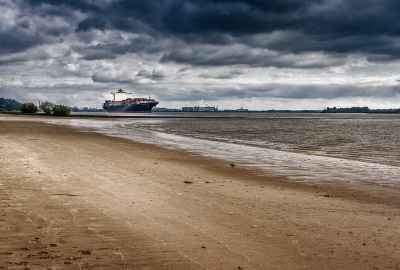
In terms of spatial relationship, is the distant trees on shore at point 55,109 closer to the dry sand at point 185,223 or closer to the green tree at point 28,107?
the green tree at point 28,107

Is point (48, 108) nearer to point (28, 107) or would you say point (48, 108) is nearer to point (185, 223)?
point (28, 107)

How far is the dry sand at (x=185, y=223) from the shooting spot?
5500 millimetres

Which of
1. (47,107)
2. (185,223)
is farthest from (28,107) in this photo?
(185,223)

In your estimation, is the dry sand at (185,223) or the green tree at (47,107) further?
the green tree at (47,107)

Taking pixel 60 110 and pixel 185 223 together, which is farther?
pixel 60 110

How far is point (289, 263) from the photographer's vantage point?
5473mm

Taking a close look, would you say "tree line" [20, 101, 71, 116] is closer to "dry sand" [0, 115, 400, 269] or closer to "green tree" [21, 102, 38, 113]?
"green tree" [21, 102, 38, 113]

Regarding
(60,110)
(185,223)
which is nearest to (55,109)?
(60,110)

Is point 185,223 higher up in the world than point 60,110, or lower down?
lower down

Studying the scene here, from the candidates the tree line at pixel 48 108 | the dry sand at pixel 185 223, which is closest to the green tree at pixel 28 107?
the tree line at pixel 48 108

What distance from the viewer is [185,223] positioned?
7309 mm

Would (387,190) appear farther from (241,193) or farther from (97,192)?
(97,192)

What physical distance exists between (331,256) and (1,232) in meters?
5.46

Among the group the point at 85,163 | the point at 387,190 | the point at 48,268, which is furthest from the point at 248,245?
the point at 85,163
